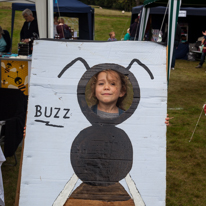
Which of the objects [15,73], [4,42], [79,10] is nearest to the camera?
[15,73]

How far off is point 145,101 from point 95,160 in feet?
1.51

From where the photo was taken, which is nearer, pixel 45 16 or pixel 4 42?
pixel 45 16

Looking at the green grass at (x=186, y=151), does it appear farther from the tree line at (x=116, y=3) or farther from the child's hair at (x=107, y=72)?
the tree line at (x=116, y=3)

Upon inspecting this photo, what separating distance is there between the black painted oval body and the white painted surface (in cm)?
4

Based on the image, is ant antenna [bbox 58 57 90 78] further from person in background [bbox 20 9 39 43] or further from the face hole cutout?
person in background [bbox 20 9 39 43]

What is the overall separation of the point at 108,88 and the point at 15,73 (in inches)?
132

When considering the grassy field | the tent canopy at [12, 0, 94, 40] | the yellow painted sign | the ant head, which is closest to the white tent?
the ant head

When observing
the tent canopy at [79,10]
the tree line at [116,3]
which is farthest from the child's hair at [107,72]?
the tree line at [116,3]

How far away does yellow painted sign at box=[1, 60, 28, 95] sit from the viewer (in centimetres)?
504

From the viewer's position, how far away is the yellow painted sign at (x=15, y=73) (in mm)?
5043

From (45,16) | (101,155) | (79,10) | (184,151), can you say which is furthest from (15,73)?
(79,10)

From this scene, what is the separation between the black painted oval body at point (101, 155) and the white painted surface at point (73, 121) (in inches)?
1.5

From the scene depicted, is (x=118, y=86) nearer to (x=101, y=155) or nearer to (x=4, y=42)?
(x=101, y=155)

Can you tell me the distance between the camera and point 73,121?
1.92 metres
